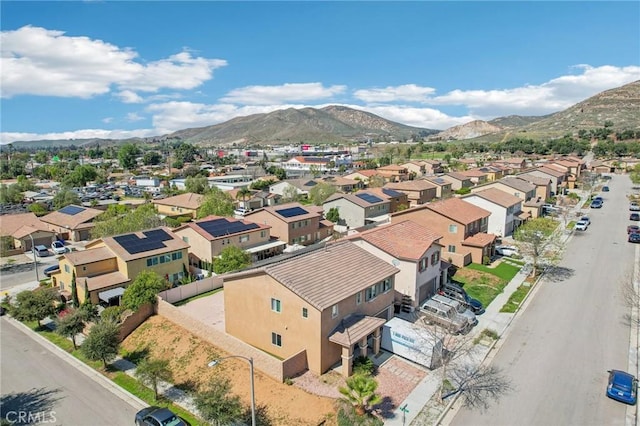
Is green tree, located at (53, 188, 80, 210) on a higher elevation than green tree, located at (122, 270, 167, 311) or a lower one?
higher

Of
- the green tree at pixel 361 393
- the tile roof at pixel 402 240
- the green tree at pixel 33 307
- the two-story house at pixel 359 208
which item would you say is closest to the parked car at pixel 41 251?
Answer: the green tree at pixel 33 307

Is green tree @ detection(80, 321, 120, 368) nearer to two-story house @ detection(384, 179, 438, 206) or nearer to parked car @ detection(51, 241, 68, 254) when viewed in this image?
parked car @ detection(51, 241, 68, 254)

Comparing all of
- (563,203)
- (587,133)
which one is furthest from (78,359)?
(587,133)

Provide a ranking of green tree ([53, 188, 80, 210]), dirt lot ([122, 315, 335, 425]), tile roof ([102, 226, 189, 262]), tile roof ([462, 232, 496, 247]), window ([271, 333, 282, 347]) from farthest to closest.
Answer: green tree ([53, 188, 80, 210])
tile roof ([462, 232, 496, 247])
tile roof ([102, 226, 189, 262])
window ([271, 333, 282, 347])
dirt lot ([122, 315, 335, 425])

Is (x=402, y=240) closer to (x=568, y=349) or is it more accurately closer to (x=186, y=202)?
(x=568, y=349)

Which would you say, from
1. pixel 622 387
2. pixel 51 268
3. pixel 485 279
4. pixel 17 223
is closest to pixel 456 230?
pixel 485 279

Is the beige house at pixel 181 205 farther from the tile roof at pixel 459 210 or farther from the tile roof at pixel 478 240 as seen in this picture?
the tile roof at pixel 478 240

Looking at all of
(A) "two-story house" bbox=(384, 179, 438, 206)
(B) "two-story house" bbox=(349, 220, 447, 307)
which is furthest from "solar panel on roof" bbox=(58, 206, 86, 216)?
(A) "two-story house" bbox=(384, 179, 438, 206)
